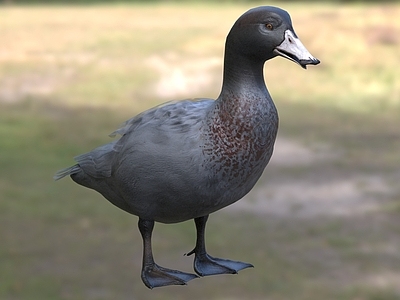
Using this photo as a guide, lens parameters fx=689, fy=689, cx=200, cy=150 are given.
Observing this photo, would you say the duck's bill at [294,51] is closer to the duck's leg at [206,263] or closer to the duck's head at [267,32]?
the duck's head at [267,32]

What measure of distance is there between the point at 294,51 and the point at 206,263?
0.77 m

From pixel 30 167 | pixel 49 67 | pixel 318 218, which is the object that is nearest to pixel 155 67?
pixel 49 67

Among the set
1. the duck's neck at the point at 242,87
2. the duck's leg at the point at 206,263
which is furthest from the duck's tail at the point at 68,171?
the duck's neck at the point at 242,87

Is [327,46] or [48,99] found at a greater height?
[327,46]

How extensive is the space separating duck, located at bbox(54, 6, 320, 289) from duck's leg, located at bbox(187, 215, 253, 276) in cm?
14

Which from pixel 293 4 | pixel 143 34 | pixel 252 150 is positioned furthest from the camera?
pixel 293 4

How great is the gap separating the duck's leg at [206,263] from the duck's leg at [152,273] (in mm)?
128

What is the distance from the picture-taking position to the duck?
5.06 feet

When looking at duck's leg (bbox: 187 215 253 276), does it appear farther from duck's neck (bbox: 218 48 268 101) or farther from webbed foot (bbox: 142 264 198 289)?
duck's neck (bbox: 218 48 268 101)

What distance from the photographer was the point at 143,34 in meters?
13.8

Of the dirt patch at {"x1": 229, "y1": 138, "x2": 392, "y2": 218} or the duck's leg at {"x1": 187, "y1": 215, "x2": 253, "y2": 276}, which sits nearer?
the duck's leg at {"x1": 187, "y1": 215, "x2": 253, "y2": 276}

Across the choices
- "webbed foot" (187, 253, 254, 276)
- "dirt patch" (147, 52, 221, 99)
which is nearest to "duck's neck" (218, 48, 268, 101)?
"webbed foot" (187, 253, 254, 276)

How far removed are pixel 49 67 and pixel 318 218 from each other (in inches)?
233

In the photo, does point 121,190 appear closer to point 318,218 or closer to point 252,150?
point 252,150
